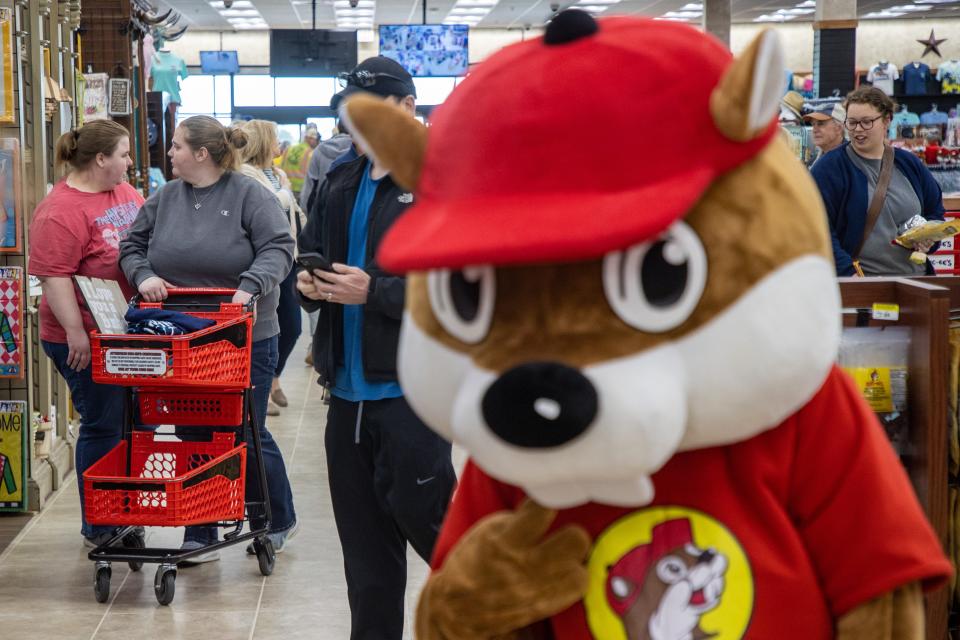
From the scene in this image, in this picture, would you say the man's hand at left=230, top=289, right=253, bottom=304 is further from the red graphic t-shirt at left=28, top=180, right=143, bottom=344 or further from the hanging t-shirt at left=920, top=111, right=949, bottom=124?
the hanging t-shirt at left=920, top=111, right=949, bottom=124

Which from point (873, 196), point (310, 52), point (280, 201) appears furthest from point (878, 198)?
point (310, 52)

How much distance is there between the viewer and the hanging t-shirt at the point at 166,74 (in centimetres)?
1053

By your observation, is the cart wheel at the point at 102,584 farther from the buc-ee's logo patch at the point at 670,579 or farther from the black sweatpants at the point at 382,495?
the buc-ee's logo patch at the point at 670,579

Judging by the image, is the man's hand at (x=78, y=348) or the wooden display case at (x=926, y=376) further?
the man's hand at (x=78, y=348)

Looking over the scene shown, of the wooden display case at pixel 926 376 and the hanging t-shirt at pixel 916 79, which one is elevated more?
the hanging t-shirt at pixel 916 79

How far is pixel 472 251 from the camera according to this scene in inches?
48.4

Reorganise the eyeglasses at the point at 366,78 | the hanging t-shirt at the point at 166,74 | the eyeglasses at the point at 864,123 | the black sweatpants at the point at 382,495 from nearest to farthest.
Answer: the black sweatpants at the point at 382,495 < the eyeglasses at the point at 366,78 < the eyeglasses at the point at 864,123 < the hanging t-shirt at the point at 166,74

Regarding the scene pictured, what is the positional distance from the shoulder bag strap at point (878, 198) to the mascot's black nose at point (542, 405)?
12.5ft

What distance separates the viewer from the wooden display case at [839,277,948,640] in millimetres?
2594

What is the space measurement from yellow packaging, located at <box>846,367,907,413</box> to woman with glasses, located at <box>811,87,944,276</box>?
81.1 inches

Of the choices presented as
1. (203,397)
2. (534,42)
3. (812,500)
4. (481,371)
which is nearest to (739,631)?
(812,500)

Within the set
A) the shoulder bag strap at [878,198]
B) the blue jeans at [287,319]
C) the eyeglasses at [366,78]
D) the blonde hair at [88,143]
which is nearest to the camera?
the eyeglasses at [366,78]

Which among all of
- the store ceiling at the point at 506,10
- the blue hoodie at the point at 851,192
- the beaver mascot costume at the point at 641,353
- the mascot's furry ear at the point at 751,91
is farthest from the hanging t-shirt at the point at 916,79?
the mascot's furry ear at the point at 751,91

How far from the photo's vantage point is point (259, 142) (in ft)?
22.1
